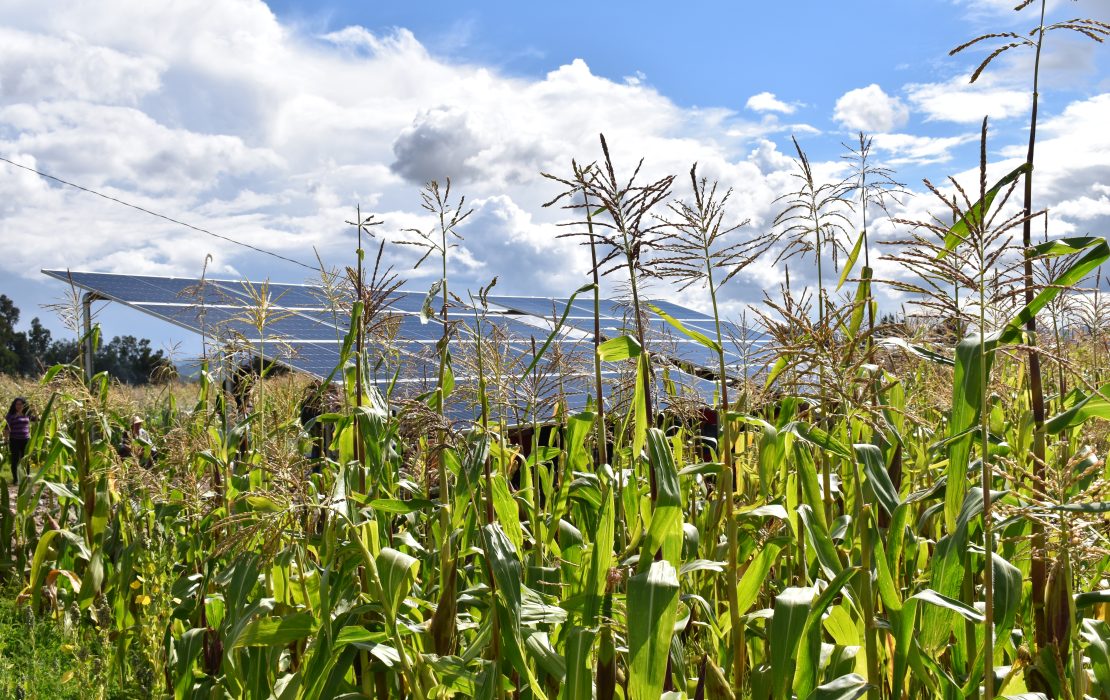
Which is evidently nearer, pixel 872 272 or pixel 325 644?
pixel 325 644

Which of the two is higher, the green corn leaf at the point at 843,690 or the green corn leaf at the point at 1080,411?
the green corn leaf at the point at 1080,411

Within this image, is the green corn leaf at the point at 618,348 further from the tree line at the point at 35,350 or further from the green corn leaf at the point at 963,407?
the tree line at the point at 35,350

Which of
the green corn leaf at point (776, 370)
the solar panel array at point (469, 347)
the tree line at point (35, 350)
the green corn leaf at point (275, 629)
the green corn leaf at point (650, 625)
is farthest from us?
the tree line at point (35, 350)

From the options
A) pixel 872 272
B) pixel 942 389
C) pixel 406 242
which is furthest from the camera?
pixel 942 389

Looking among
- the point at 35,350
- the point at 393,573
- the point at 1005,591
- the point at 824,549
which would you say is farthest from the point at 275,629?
the point at 35,350

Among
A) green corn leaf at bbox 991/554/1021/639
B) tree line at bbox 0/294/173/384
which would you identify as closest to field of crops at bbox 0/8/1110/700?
green corn leaf at bbox 991/554/1021/639

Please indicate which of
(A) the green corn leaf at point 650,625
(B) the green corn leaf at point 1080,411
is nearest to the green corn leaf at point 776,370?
(B) the green corn leaf at point 1080,411

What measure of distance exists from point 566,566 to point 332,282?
1.36m

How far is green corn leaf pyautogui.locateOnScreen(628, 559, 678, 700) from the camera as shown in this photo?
55.3 inches

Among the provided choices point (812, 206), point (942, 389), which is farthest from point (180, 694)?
point (942, 389)

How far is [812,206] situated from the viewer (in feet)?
7.41

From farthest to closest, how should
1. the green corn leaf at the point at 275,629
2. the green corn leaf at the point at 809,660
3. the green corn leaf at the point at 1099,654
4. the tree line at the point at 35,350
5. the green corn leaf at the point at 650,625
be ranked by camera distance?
the tree line at the point at 35,350, the green corn leaf at the point at 275,629, the green corn leaf at the point at 809,660, the green corn leaf at the point at 1099,654, the green corn leaf at the point at 650,625

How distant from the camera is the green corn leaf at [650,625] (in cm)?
140

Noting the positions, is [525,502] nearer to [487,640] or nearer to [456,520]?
[456,520]
